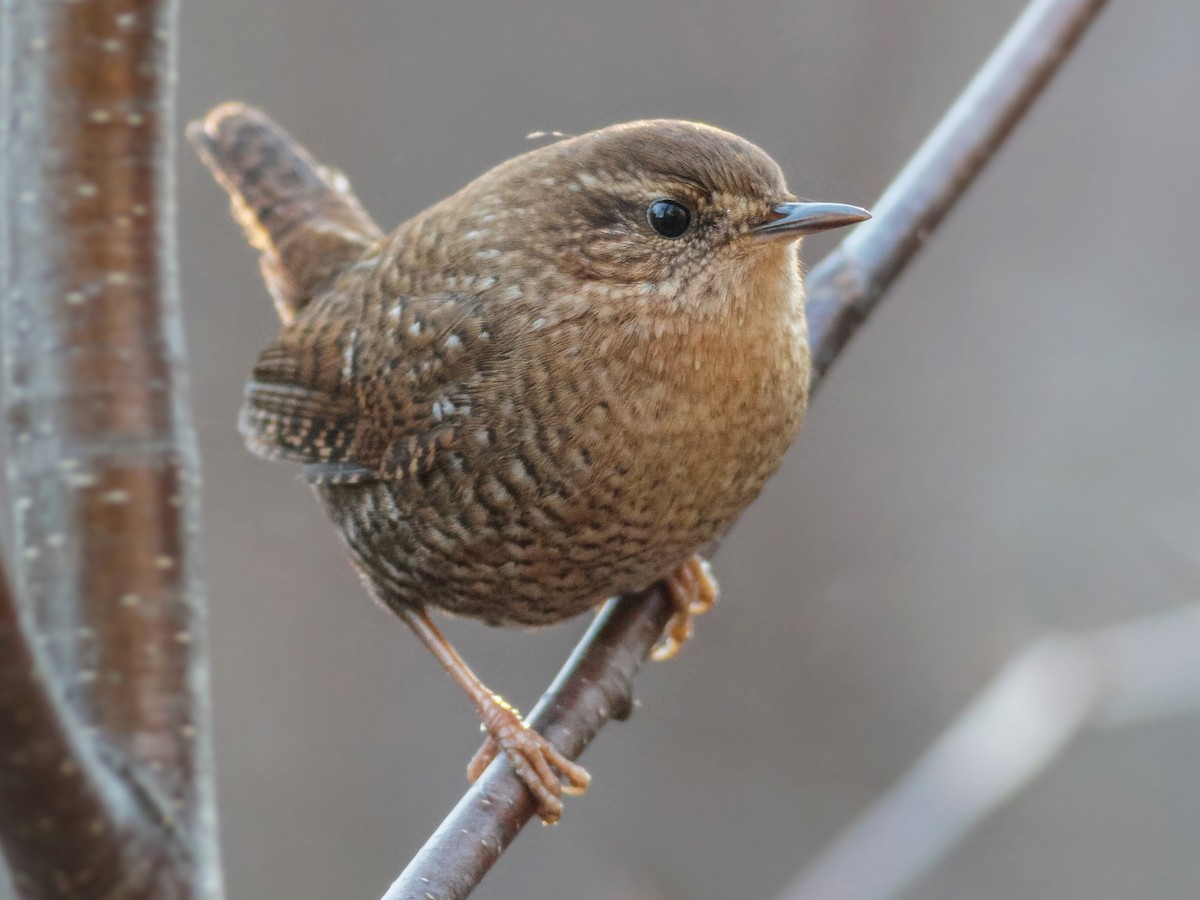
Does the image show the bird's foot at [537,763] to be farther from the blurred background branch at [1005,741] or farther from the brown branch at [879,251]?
the blurred background branch at [1005,741]

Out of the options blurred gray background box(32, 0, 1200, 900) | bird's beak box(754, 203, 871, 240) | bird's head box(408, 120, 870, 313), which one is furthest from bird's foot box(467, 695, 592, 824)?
blurred gray background box(32, 0, 1200, 900)

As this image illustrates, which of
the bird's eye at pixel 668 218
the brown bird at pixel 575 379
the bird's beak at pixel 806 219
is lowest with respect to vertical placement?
the brown bird at pixel 575 379

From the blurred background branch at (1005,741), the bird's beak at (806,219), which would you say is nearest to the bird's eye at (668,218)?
the bird's beak at (806,219)

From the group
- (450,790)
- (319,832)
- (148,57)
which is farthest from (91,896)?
(319,832)

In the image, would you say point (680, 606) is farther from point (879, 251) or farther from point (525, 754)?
point (879, 251)

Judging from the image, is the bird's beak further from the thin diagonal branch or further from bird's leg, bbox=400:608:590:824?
bird's leg, bbox=400:608:590:824

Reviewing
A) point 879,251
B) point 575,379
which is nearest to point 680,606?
point 575,379
